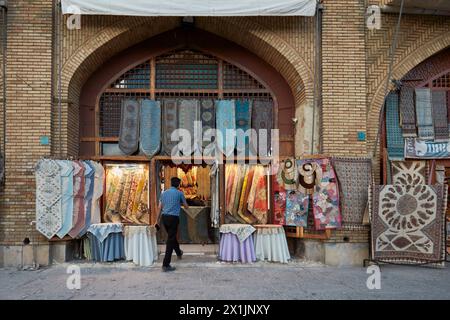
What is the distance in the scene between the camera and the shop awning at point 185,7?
941 centimetres

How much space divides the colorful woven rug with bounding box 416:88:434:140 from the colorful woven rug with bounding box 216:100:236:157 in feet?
12.4

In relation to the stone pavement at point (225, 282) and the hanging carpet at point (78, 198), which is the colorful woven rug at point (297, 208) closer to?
the stone pavement at point (225, 282)

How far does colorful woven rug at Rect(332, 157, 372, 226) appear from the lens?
9.48m

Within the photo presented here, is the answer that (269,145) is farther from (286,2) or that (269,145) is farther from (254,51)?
(286,2)

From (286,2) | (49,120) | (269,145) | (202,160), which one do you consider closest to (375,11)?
(286,2)

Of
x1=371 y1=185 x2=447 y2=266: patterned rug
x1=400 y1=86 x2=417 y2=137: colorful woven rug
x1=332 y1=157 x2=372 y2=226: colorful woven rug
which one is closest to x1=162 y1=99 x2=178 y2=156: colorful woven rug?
x1=332 y1=157 x2=372 y2=226: colorful woven rug

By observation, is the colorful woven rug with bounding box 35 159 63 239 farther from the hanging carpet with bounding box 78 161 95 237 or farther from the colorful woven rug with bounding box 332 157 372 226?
the colorful woven rug with bounding box 332 157 372 226

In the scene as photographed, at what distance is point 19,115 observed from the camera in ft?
31.1

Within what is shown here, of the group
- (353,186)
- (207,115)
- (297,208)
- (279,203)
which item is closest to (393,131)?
(353,186)

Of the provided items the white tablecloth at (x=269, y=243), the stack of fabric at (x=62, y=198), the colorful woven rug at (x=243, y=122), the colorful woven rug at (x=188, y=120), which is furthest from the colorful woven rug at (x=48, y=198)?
the white tablecloth at (x=269, y=243)

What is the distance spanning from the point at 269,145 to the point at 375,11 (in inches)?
133

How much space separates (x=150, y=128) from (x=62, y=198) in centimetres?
223

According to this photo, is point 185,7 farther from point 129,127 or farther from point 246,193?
point 246,193

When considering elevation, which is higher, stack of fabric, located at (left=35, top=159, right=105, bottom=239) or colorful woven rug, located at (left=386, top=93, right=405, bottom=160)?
colorful woven rug, located at (left=386, top=93, right=405, bottom=160)
